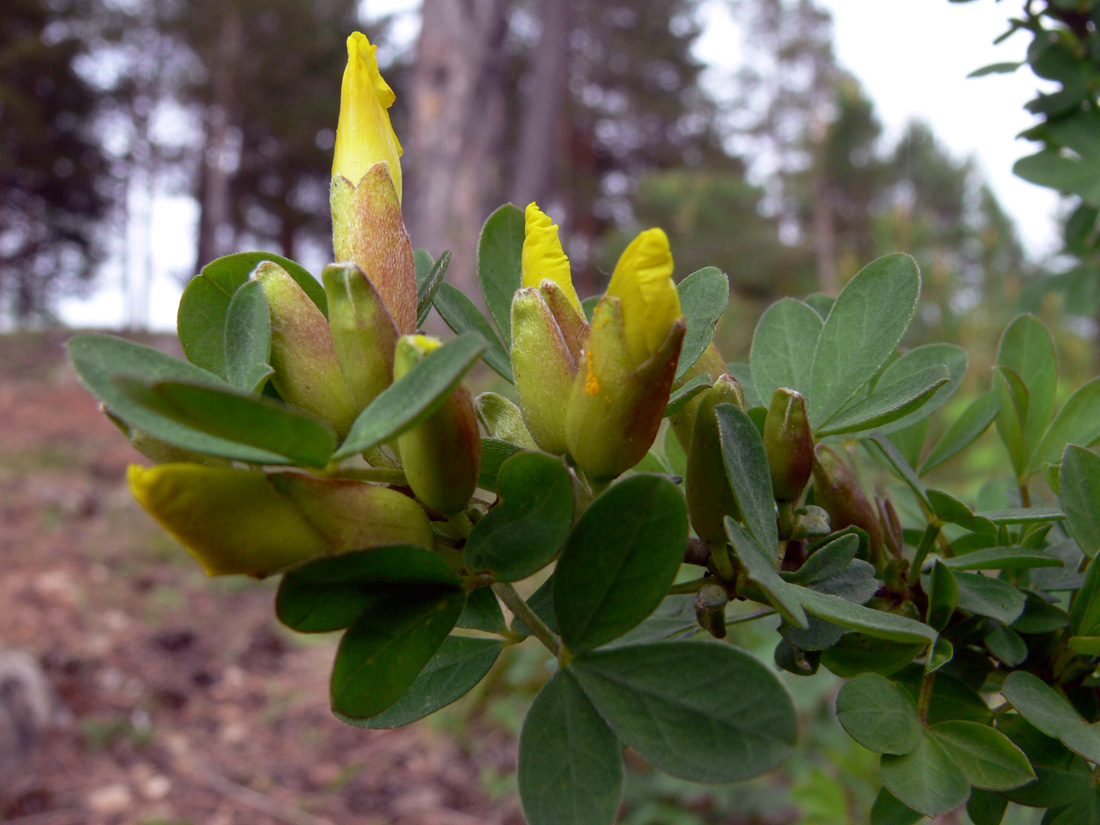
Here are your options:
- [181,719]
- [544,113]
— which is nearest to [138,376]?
[181,719]

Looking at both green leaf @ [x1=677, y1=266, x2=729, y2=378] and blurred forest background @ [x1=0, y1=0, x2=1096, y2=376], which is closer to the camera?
green leaf @ [x1=677, y1=266, x2=729, y2=378]

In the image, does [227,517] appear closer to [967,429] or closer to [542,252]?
[542,252]

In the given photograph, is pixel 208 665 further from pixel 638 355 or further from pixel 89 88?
pixel 89 88

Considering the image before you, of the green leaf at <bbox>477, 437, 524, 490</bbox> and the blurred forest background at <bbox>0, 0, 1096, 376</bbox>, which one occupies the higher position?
the blurred forest background at <bbox>0, 0, 1096, 376</bbox>

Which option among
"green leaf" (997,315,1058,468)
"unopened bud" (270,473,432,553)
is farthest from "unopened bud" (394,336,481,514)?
"green leaf" (997,315,1058,468)

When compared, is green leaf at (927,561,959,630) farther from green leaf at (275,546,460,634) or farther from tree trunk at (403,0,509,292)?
tree trunk at (403,0,509,292)
